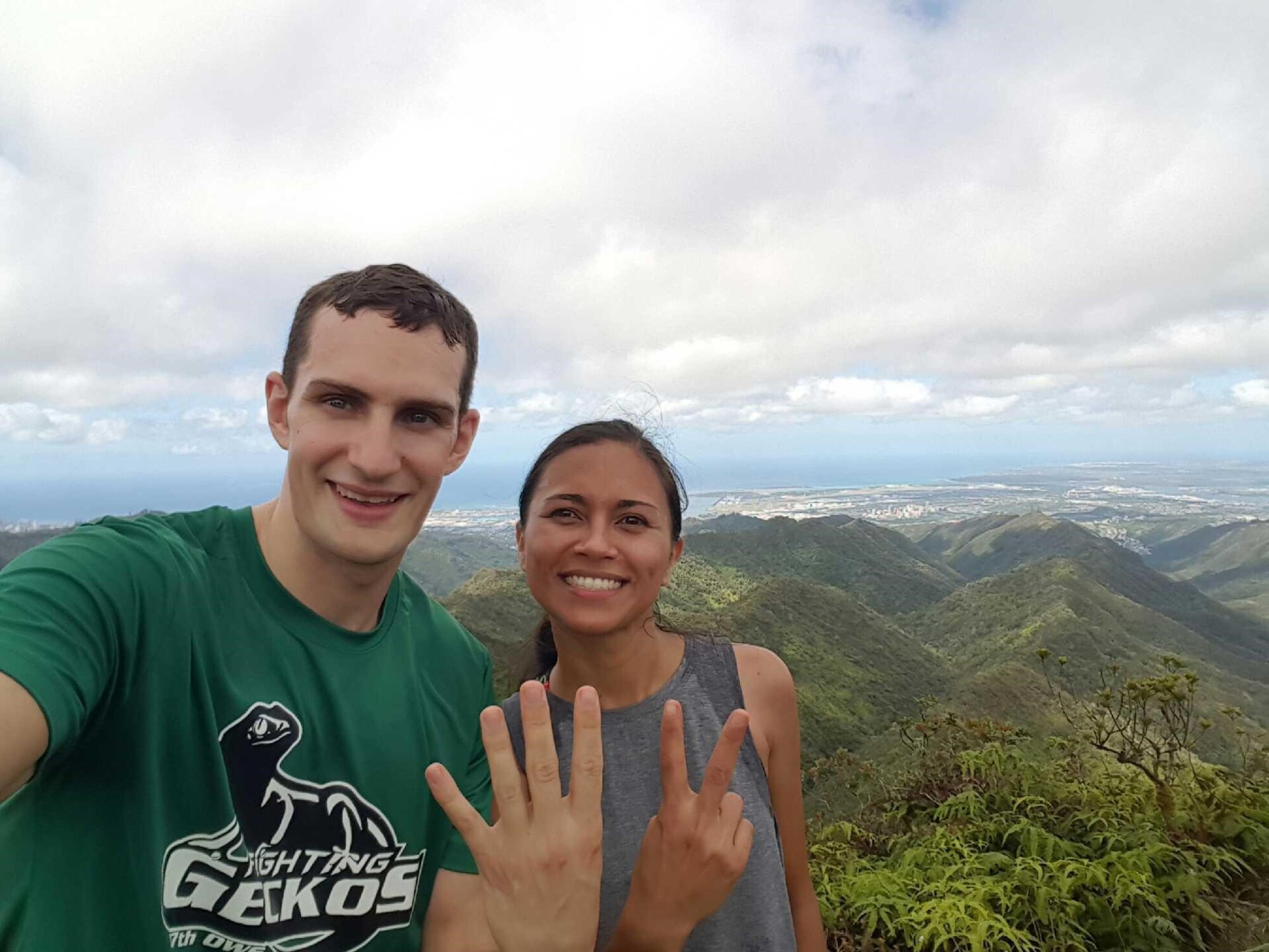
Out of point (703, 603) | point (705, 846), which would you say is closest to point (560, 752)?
point (705, 846)

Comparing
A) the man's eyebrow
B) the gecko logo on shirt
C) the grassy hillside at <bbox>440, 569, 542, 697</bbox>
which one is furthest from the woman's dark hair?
the grassy hillside at <bbox>440, 569, 542, 697</bbox>

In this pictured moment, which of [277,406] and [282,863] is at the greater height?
[277,406]

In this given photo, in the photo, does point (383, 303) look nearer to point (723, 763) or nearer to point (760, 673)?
point (723, 763)

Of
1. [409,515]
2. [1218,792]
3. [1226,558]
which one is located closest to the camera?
[409,515]

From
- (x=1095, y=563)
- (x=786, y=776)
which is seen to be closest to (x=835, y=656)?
(x=786, y=776)

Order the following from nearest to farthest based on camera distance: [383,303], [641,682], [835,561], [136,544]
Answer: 1. [136,544]
2. [383,303]
3. [641,682]
4. [835,561]

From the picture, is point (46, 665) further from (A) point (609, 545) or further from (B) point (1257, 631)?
(B) point (1257, 631)
